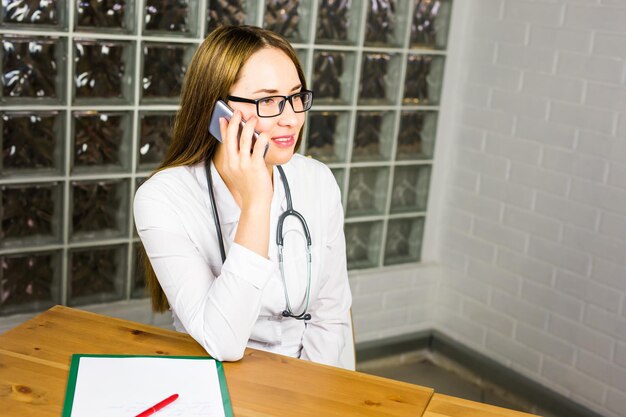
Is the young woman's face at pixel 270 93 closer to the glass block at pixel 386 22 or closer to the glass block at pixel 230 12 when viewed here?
the glass block at pixel 230 12

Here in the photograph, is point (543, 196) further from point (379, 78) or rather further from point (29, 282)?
point (29, 282)

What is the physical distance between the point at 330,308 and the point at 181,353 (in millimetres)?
584

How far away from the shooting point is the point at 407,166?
3711mm

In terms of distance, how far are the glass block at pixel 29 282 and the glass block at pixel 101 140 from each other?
13.5 inches

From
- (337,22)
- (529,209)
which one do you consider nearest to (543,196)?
(529,209)

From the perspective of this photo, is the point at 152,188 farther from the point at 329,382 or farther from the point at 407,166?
the point at 407,166

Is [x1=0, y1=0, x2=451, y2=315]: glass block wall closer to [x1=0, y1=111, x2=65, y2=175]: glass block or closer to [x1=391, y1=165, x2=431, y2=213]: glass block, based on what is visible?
[x1=0, y1=111, x2=65, y2=175]: glass block

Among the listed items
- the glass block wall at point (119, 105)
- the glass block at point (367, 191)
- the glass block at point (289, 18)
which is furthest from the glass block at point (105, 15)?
the glass block at point (367, 191)

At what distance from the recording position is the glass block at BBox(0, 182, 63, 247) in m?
2.76

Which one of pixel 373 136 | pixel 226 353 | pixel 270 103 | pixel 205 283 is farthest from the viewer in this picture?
pixel 373 136

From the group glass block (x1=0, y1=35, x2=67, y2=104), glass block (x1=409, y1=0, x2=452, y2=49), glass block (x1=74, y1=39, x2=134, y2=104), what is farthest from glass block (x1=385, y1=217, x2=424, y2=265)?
glass block (x1=0, y1=35, x2=67, y2=104)

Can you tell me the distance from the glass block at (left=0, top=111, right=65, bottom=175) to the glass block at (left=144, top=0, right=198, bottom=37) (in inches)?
17.7

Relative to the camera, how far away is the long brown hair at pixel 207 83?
197 centimetres

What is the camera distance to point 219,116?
1.97 metres
